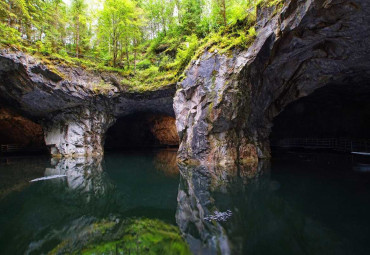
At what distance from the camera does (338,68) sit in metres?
11.2

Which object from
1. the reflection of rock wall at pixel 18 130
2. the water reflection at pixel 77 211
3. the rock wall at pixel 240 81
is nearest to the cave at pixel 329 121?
the rock wall at pixel 240 81

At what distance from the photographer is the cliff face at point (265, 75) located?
8242 millimetres

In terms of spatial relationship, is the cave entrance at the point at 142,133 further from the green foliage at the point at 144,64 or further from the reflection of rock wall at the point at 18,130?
the green foliage at the point at 144,64

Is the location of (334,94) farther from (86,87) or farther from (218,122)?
(86,87)

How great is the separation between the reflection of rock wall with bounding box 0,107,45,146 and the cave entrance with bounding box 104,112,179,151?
828 centimetres

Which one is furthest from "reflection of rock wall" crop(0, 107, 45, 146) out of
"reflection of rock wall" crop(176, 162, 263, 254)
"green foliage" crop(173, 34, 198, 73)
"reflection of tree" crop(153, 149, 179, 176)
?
"reflection of rock wall" crop(176, 162, 263, 254)

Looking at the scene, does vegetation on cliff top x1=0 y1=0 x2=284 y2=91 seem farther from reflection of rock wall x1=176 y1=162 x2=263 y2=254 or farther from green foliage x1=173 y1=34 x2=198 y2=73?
reflection of rock wall x1=176 y1=162 x2=263 y2=254

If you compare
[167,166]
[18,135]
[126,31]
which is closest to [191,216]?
[167,166]

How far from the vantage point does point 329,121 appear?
19609 millimetres

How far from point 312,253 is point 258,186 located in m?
4.50

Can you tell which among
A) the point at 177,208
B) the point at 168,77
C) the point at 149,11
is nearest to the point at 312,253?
the point at 177,208

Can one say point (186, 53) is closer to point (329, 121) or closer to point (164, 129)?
point (329, 121)

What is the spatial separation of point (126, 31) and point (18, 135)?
57.0 feet

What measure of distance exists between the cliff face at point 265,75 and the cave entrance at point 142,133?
15.7 metres
